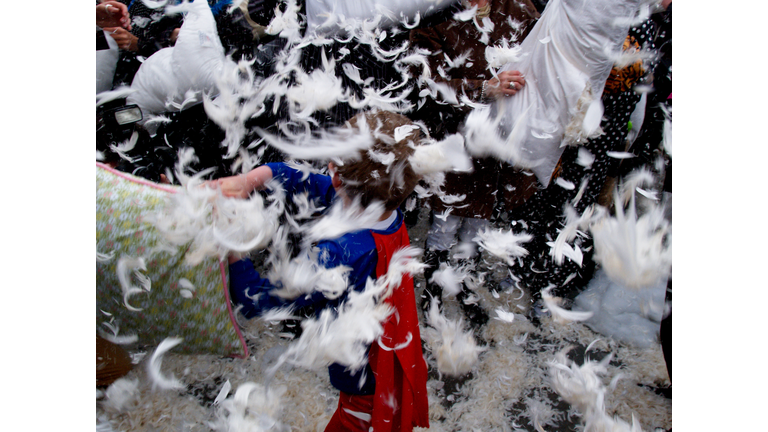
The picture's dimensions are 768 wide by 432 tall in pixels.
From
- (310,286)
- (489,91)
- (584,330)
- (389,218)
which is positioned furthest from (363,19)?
(584,330)

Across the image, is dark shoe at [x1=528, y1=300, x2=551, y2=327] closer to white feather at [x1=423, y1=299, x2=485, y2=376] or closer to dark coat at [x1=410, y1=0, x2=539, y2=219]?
white feather at [x1=423, y1=299, x2=485, y2=376]

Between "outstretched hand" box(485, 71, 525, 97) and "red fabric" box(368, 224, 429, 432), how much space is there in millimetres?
804

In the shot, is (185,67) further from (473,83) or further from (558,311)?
(558,311)

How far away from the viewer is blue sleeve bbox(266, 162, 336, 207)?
4.41 ft

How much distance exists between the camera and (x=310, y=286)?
1.08m

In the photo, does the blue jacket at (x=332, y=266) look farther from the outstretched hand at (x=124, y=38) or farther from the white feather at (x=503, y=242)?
the outstretched hand at (x=124, y=38)

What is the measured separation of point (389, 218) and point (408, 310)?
31 centimetres

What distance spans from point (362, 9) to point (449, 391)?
6.01 ft

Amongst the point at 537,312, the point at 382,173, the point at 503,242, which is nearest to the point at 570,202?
the point at 503,242

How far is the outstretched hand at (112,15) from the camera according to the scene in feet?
5.41

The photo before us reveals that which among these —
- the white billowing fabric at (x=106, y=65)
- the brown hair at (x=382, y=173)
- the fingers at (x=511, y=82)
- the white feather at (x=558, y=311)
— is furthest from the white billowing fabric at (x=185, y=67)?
the white feather at (x=558, y=311)

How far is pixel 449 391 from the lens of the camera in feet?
5.72

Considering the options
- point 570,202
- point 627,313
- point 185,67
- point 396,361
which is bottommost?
point 627,313

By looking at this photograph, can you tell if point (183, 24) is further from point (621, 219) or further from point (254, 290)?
point (621, 219)
